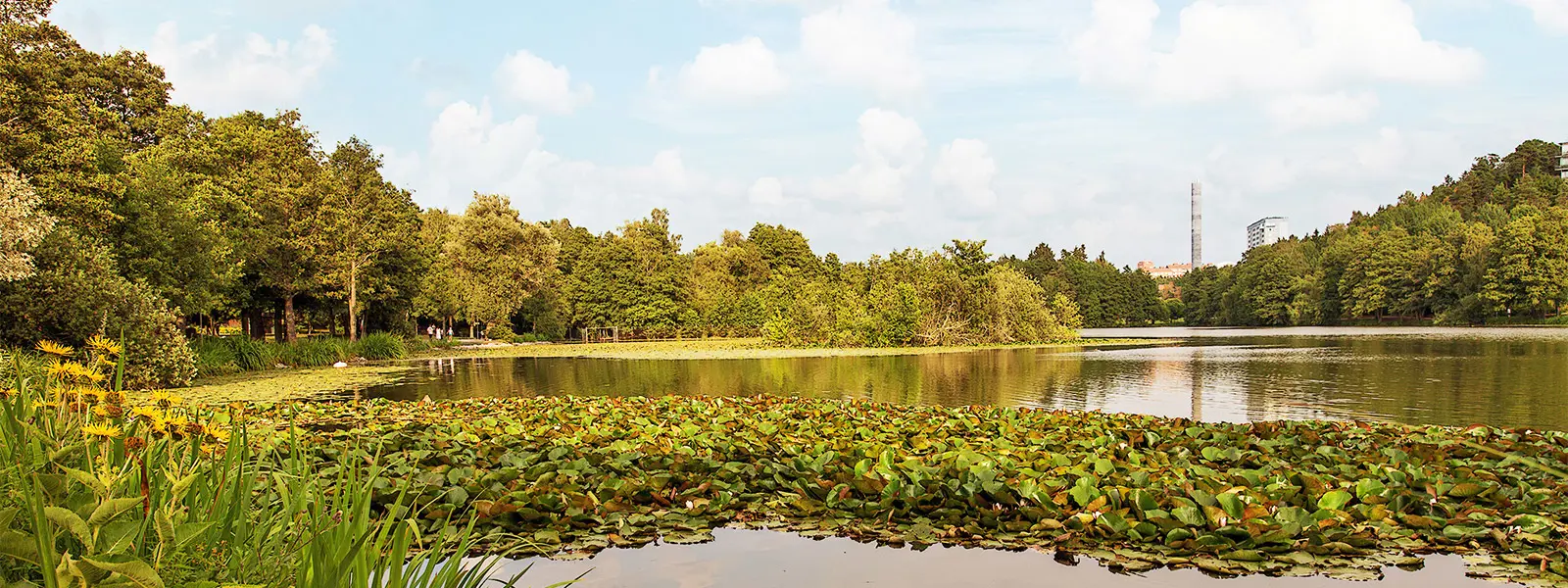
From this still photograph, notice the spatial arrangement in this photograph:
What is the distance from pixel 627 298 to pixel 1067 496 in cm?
4671

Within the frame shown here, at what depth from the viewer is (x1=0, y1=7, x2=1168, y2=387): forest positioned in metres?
15.7

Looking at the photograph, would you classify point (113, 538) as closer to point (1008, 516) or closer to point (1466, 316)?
point (1008, 516)

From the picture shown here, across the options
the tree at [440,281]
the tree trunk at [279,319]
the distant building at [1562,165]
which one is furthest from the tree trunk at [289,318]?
the distant building at [1562,165]

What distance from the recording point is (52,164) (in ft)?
53.9

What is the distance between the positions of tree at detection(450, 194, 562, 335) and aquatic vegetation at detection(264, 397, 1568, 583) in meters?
41.2

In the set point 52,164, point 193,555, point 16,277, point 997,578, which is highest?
point 52,164

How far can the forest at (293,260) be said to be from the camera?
15.7 meters

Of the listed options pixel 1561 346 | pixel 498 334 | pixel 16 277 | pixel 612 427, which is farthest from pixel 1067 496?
pixel 498 334

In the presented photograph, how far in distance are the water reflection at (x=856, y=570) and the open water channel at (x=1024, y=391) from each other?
1 centimetres

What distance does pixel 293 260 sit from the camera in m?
28.9

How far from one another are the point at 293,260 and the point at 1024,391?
77.5 ft

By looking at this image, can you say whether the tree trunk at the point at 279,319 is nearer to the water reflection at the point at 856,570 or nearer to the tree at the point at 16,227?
the tree at the point at 16,227

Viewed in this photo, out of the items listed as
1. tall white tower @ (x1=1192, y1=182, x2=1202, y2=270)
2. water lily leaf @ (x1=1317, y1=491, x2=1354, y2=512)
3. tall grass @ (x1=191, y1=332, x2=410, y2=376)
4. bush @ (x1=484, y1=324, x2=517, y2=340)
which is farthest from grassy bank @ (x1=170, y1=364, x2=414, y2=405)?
tall white tower @ (x1=1192, y1=182, x2=1202, y2=270)

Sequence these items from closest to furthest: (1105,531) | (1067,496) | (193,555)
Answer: (193,555) < (1105,531) < (1067,496)
